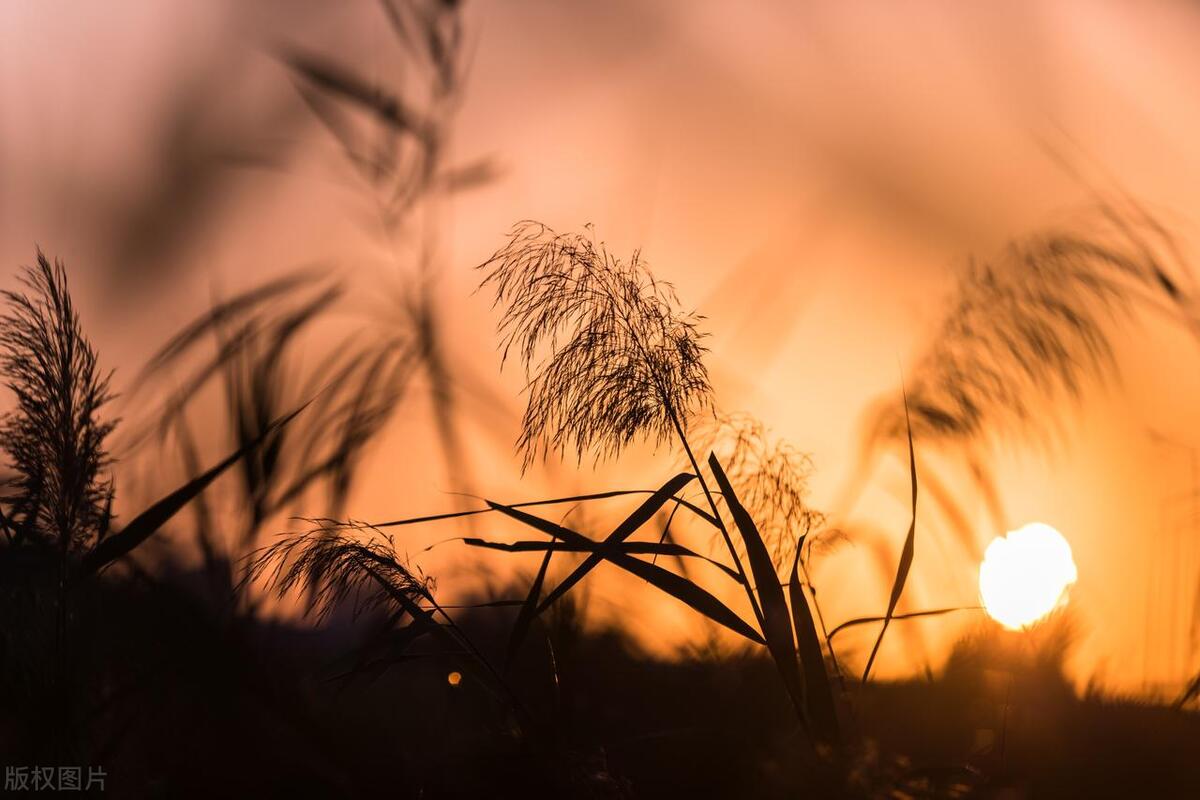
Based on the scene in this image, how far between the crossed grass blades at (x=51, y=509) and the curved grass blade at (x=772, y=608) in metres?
0.65

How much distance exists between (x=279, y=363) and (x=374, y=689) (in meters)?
0.55

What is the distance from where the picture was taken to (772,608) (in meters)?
1.21

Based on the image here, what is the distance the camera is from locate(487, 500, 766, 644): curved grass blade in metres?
1.23

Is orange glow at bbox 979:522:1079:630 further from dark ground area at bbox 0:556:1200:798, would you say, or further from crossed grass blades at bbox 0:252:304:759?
crossed grass blades at bbox 0:252:304:759

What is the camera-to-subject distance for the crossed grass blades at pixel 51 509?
1325 millimetres

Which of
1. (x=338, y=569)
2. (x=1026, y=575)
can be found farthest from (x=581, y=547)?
(x=1026, y=575)

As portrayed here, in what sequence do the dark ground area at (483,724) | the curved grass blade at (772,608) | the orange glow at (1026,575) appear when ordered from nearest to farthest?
the curved grass blade at (772,608), the dark ground area at (483,724), the orange glow at (1026,575)

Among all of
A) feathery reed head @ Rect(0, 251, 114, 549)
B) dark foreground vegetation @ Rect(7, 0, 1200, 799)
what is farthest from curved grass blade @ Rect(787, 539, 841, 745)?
feathery reed head @ Rect(0, 251, 114, 549)

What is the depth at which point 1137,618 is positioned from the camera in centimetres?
170

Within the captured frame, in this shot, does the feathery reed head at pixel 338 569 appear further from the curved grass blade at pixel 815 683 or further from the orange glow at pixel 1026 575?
the orange glow at pixel 1026 575

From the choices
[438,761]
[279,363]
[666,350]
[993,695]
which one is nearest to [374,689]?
[438,761]

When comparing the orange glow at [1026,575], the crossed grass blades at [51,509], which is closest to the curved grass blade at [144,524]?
the crossed grass blades at [51,509]

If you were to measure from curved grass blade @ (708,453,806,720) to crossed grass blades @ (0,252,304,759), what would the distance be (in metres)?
0.65

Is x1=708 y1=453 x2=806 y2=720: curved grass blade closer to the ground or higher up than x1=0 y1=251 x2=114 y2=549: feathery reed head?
closer to the ground
